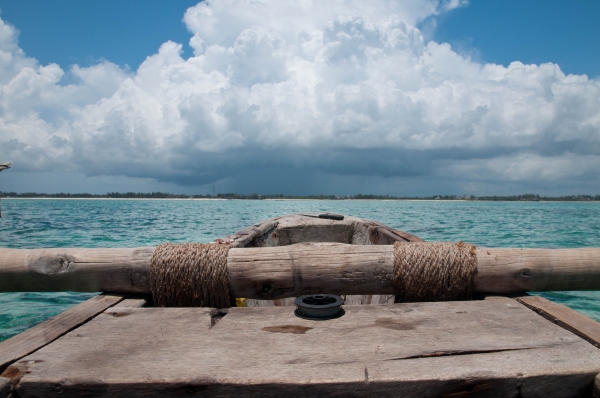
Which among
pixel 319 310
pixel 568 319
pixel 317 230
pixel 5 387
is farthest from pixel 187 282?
pixel 317 230

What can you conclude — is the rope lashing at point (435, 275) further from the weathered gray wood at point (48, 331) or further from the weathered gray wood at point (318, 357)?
the weathered gray wood at point (48, 331)

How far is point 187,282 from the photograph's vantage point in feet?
7.06

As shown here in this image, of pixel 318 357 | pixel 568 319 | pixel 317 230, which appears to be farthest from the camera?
pixel 317 230

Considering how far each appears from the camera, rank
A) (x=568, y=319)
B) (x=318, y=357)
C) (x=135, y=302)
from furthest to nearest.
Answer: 1. (x=135, y=302)
2. (x=568, y=319)
3. (x=318, y=357)

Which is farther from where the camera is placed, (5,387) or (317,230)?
(317,230)

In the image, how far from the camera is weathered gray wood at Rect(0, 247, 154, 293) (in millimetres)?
2195

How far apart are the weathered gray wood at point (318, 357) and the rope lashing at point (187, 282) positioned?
32 cm

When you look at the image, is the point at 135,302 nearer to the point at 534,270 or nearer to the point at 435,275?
the point at 435,275

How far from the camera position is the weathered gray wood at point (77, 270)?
2.20 meters

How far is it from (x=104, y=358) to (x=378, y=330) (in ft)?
3.63

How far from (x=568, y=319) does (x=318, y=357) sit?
3.94 ft

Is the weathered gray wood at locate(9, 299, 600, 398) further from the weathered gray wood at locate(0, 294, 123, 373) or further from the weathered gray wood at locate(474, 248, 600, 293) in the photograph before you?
the weathered gray wood at locate(474, 248, 600, 293)

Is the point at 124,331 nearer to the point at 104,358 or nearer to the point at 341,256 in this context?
the point at 104,358

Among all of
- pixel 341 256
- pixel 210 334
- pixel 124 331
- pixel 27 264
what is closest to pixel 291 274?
pixel 341 256
